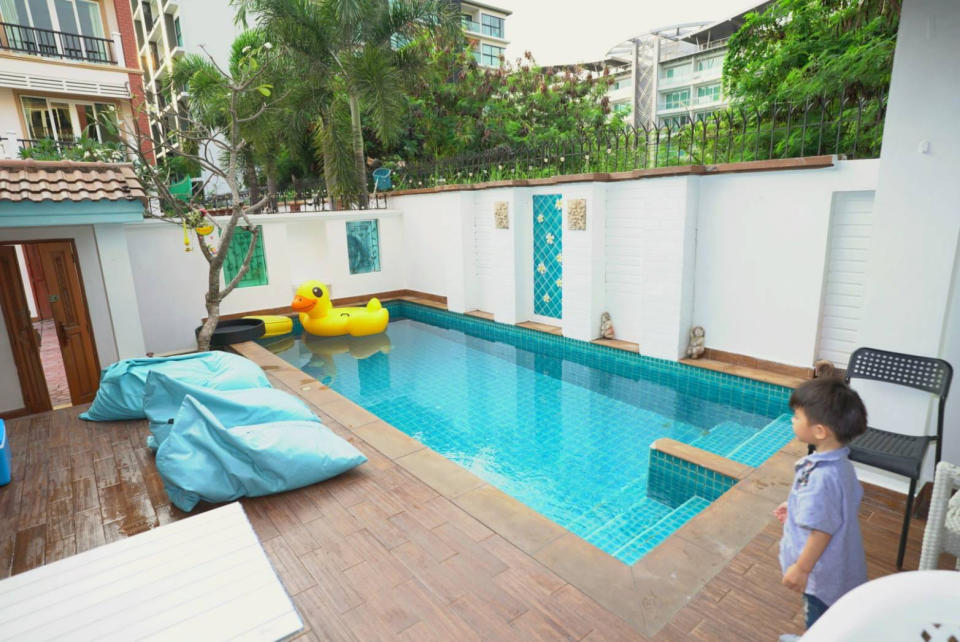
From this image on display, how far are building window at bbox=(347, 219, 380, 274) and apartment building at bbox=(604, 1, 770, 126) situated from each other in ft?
106

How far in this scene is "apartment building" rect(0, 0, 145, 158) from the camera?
538 inches

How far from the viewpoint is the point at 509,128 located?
16.6 m

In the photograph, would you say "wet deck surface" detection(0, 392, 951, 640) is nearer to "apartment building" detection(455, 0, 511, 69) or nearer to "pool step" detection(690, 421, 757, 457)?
"pool step" detection(690, 421, 757, 457)

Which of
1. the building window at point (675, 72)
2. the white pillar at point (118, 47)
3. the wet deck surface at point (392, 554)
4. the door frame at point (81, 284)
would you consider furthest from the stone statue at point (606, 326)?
the building window at point (675, 72)

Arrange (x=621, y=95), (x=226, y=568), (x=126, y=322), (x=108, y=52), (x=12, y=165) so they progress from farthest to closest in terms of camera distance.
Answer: (x=621, y=95) → (x=108, y=52) → (x=126, y=322) → (x=12, y=165) → (x=226, y=568)

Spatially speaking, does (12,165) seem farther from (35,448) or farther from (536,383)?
(536,383)

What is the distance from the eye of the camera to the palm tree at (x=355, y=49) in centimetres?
1086

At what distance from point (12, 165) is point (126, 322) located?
1978mm

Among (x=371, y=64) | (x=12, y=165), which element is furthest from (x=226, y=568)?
(x=371, y=64)

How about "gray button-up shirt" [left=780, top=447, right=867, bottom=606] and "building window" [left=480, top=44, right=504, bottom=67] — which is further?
"building window" [left=480, top=44, right=504, bottom=67]

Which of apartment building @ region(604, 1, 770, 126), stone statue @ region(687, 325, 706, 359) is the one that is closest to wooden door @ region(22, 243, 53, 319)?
stone statue @ region(687, 325, 706, 359)

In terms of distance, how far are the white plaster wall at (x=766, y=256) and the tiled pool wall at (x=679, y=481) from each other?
289cm

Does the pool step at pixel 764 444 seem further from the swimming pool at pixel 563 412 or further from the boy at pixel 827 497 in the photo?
the boy at pixel 827 497

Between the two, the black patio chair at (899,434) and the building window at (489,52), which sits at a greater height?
the building window at (489,52)
